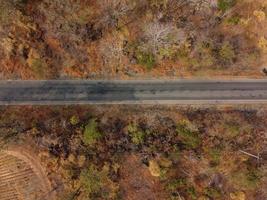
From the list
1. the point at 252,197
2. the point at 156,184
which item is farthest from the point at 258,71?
the point at 156,184

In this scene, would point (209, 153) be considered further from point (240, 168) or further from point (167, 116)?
point (167, 116)

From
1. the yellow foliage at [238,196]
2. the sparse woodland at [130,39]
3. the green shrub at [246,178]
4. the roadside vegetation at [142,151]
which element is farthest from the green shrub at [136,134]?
the yellow foliage at [238,196]

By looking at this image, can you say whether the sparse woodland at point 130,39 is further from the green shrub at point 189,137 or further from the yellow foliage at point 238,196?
the yellow foliage at point 238,196

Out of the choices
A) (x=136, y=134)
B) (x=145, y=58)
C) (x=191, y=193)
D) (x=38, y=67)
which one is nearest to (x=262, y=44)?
(x=145, y=58)

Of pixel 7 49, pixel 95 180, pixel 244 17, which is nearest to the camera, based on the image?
pixel 95 180

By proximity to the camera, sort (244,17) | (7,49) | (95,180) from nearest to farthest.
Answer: (95,180) → (7,49) → (244,17)

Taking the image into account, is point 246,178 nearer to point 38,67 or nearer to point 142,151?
point 142,151
